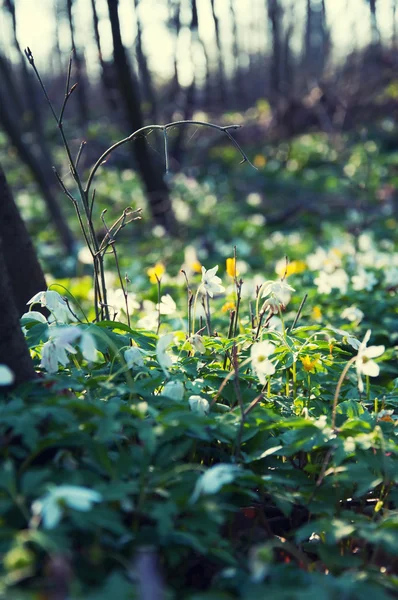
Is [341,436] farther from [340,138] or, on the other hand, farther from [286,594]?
[340,138]

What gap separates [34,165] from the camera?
7.86 m

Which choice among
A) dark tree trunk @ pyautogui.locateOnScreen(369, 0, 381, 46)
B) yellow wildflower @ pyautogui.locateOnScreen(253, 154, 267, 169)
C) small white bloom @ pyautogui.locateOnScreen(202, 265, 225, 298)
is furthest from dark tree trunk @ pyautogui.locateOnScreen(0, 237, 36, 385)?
dark tree trunk @ pyautogui.locateOnScreen(369, 0, 381, 46)

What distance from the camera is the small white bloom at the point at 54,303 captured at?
2.42 m

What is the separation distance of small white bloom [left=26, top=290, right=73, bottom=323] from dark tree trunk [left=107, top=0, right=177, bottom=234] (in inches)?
255

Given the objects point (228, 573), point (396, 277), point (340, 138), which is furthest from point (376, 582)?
point (340, 138)

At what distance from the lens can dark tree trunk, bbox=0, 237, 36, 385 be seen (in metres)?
1.94

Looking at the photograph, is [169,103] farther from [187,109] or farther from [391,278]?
[391,278]

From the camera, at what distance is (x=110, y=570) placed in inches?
57.7

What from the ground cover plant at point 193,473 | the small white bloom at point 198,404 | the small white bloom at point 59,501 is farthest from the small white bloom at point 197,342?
the small white bloom at point 59,501

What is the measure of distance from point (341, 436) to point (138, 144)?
795 centimetres

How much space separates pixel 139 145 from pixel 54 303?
7234mm

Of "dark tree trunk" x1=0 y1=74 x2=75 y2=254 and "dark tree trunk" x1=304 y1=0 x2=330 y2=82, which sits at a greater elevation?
"dark tree trunk" x1=304 y1=0 x2=330 y2=82

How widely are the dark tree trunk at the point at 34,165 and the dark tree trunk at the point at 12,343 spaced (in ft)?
18.9

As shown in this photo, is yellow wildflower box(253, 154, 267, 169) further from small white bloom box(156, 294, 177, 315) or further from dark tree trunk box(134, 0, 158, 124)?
small white bloom box(156, 294, 177, 315)
